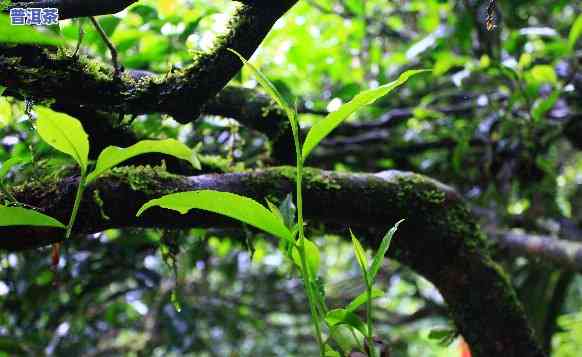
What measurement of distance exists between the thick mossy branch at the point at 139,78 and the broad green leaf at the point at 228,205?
7.2 inches

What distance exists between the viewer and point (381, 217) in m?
0.81

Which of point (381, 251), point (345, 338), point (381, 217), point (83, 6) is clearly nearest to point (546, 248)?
point (381, 217)

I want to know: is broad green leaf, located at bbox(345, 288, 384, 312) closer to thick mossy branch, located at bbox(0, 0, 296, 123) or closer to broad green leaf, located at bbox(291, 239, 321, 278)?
broad green leaf, located at bbox(291, 239, 321, 278)

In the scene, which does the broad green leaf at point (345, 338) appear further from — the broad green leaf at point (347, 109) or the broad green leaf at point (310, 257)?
the broad green leaf at point (347, 109)

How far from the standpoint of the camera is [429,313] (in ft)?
6.17

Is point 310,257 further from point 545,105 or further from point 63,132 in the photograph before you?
point 545,105

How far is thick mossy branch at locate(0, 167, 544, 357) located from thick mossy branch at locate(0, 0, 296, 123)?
0.30 ft

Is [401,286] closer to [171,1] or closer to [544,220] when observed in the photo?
[544,220]

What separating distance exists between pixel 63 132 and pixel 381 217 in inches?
18.9

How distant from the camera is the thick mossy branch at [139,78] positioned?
0.56m

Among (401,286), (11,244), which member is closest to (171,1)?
(11,244)

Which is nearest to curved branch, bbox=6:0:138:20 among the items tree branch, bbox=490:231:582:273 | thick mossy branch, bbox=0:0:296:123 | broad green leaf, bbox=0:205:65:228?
thick mossy branch, bbox=0:0:296:123

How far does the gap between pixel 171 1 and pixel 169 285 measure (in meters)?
0.84

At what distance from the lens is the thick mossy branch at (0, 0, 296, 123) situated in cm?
56
